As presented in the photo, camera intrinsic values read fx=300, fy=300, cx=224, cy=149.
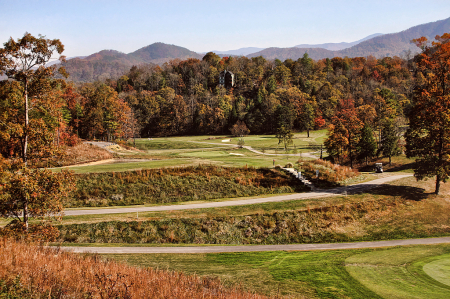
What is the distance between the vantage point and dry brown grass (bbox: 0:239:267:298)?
26.7ft

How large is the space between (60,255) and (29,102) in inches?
292

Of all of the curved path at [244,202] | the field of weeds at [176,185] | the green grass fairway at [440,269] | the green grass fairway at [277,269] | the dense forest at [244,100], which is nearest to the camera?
the green grass fairway at [277,269]

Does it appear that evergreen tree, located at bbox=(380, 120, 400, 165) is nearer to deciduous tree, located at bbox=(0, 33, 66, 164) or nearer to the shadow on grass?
the shadow on grass

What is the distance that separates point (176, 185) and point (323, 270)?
17669 mm

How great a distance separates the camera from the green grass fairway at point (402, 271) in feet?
37.8

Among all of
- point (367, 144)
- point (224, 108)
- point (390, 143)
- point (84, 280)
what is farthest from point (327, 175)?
point (224, 108)

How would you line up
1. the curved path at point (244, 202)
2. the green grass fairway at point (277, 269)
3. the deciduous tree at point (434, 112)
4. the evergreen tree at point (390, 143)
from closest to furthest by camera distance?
the green grass fairway at point (277, 269), the curved path at point (244, 202), the deciduous tree at point (434, 112), the evergreen tree at point (390, 143)

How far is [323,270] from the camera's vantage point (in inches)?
545

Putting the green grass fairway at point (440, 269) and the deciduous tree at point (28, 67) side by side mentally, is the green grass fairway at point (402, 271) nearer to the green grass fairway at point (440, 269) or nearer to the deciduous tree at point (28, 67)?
the green grass fairway at point (440, 269)

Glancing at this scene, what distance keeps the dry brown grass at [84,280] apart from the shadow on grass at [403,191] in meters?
22.8

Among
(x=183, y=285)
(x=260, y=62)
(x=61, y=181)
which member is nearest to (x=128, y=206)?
(x=61, y=181)

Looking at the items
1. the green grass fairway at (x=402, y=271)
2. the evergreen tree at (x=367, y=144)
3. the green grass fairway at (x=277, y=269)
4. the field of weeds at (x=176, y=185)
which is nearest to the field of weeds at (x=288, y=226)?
the green grass fairway at (x=402, y=271)

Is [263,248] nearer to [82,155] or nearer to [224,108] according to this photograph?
[82,155]

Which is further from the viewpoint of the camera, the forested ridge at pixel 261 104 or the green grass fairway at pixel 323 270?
the forested ridge at pixel 261 104
